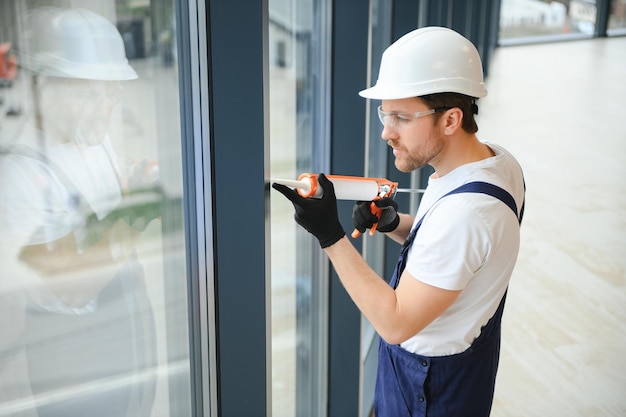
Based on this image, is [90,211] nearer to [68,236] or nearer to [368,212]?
[68,236]

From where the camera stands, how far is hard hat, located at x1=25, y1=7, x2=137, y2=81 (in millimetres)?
1067

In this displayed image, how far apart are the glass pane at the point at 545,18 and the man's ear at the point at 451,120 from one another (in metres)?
14.0

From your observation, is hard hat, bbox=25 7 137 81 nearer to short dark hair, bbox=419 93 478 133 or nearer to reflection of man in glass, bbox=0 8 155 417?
reflection of man in glass, bbox=0 8 155 417

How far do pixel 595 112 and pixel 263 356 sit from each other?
30.7ft

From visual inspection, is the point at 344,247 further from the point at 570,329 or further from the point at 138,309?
the point at 570,329

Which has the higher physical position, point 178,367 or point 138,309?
point 138,309

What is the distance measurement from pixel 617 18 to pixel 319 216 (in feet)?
51.8

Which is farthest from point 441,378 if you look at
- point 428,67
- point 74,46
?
point 74,46

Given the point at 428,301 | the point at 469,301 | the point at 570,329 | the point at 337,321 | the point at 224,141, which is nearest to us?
the point at 224,141

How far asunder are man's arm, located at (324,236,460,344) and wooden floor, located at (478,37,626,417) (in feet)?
7.15

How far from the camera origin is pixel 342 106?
92.2 inches

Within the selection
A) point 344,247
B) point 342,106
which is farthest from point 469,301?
point 342,106

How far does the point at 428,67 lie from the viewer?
170cm

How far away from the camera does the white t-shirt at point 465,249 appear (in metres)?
1.59
